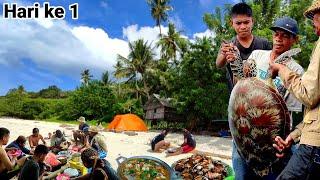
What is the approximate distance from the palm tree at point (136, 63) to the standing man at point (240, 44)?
40071 mm

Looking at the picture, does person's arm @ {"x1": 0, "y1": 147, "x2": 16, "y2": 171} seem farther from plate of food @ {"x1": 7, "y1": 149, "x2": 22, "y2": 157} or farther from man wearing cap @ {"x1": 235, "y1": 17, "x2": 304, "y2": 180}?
man wearing cap @ {"x1": 235, "y1": 17, "x2": 304, "y2": 180}

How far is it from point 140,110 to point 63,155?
2893cm

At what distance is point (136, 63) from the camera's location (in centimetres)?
4534

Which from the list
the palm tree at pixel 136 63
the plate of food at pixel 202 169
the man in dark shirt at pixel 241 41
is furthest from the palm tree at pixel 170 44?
the man in dark shirt at pixel 241 41

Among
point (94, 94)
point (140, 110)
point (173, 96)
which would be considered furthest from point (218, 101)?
point (94, 94)

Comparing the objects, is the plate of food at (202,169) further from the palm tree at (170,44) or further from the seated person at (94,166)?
the palm tree at (170,44)

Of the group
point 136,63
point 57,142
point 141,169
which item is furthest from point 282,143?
point 136,63

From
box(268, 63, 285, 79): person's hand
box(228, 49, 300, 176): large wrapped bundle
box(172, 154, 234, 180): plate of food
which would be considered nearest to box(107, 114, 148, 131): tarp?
box(172, 154, 234, 180): plate of food

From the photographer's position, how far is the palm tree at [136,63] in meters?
45.2

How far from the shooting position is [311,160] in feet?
8.61

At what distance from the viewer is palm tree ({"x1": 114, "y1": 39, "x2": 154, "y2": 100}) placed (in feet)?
148

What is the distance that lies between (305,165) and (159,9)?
47707mm

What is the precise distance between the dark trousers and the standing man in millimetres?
765

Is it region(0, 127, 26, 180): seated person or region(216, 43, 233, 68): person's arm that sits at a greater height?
region(216, 43, 233, 68): person's arm
